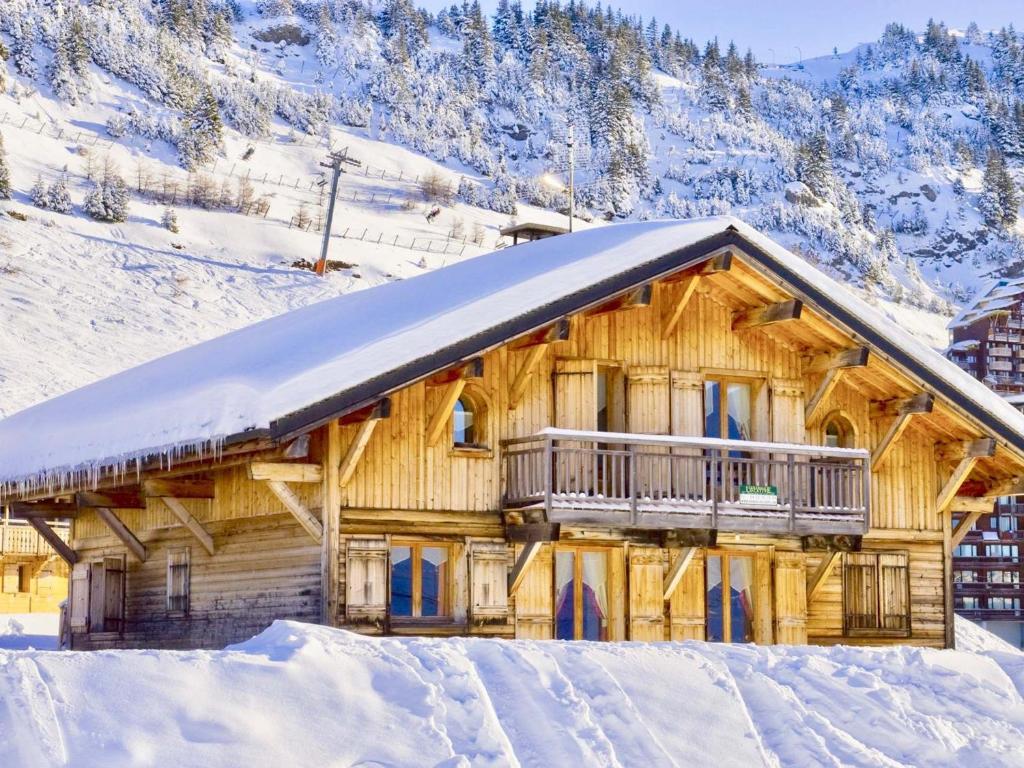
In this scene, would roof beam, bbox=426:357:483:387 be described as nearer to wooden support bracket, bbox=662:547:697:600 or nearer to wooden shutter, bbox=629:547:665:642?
wooden shutter, bbox=629:547:665:642

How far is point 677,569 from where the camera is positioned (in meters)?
22.7

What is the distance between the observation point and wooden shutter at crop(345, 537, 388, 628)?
20906 mm

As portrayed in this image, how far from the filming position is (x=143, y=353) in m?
54.1

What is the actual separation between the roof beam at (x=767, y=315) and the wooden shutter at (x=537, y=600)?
445cm

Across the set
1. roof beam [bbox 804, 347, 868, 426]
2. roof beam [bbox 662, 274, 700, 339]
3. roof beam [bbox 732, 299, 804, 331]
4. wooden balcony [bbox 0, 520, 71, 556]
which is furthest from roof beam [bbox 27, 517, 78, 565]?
wooden balcony [bbox 0, 520, 71, 556]

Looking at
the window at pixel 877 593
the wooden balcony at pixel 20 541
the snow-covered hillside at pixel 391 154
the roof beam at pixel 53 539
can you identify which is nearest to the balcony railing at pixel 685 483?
the window at pixel 877 593

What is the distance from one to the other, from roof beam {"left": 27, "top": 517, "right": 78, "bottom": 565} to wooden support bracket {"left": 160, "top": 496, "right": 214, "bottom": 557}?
356 cm

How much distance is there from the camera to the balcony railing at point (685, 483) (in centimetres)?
2123

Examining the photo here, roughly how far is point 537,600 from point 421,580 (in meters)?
1.69

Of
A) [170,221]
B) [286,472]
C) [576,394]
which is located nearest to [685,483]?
[576,394]

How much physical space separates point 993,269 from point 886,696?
114 m

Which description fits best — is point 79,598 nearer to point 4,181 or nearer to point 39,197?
point 4,181

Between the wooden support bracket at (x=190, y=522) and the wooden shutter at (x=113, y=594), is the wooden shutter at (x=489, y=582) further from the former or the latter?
the wooden shutter at (x=113, y=594)

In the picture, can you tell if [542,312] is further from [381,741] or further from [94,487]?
[381,741]
